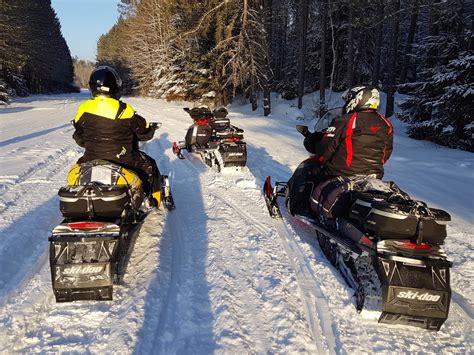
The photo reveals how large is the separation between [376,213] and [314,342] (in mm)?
1081

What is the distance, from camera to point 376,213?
2727 mm

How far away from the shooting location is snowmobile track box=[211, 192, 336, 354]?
2.51 meters

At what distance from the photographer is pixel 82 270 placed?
273 centimetres

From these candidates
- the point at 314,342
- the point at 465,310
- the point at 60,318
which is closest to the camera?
the point at 314,342

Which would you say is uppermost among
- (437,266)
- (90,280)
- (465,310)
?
(437,266)

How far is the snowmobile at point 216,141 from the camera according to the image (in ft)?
22.8

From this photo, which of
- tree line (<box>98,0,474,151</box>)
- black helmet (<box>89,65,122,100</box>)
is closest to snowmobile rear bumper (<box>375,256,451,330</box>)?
black helmet (<box>89,65,122,100</box>)

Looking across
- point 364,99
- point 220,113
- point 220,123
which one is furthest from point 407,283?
point 220,113

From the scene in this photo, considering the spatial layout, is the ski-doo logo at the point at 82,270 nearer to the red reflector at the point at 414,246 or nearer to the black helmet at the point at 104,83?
the black helmet at the point at 104,83

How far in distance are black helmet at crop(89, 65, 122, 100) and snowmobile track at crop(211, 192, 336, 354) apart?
236 cm

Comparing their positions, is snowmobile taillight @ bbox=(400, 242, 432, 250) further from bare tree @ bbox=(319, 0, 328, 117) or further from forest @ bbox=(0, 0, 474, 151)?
bare tree @ bbox=(319, 0, 328, 117)

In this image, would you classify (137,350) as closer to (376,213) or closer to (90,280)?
(90,280)

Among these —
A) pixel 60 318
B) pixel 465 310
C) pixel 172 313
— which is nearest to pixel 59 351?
pixel 60 318

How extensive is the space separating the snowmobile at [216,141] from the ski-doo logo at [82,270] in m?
4.39
